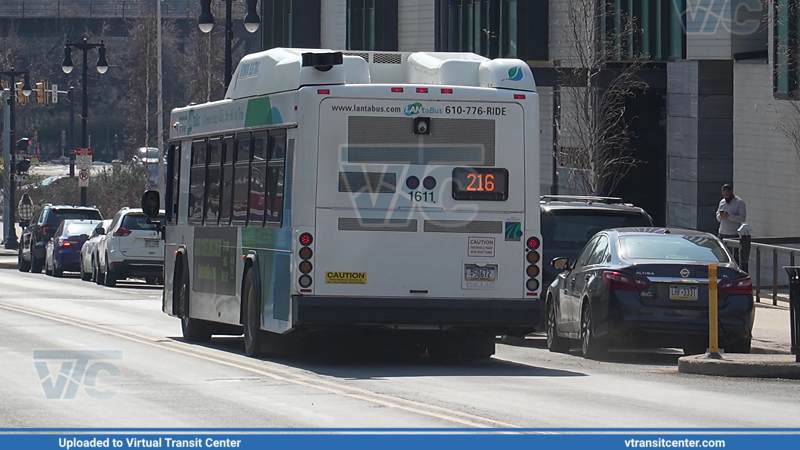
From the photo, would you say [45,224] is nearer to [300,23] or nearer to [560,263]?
[300,23]

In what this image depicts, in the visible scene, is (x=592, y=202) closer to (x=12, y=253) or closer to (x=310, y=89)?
(x=310, y=89)

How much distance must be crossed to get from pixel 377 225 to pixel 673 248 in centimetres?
396

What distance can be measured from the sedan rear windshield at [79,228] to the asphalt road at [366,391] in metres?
21.7

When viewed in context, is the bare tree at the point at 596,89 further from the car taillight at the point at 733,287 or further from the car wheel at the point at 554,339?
the car taillight at the point at 733,287

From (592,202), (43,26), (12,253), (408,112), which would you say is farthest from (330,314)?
(43,26)

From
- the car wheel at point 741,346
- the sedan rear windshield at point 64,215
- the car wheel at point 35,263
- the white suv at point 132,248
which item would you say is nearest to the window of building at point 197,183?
the car wheel at point 741,346

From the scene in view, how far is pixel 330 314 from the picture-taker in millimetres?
15680

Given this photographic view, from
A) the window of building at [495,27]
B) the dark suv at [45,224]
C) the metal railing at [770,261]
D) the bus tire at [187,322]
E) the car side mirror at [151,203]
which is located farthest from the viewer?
the dark suv at [45,224]

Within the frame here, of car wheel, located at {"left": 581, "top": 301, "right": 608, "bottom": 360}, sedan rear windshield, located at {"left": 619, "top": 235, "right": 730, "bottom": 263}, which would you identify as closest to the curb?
car wheel, located at {"left": 581, "top": 301, "right": 608, "bottom": 360}

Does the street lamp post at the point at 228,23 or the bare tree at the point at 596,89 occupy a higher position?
the street lamp post at the point at 228,23

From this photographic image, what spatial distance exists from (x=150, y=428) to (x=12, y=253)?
50.0 meters

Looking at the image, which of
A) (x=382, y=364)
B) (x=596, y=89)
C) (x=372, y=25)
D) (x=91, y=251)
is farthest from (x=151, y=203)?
(x=372, y=25)

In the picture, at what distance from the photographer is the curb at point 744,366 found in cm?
1591

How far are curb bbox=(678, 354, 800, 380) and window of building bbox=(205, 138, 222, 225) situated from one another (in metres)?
5.73
